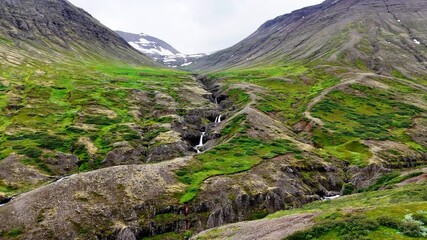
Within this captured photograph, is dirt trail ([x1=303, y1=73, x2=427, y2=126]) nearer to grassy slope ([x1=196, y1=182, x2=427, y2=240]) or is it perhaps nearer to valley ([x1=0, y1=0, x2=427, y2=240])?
valley ([x1=0, y1=0, x2=427, y2=240])

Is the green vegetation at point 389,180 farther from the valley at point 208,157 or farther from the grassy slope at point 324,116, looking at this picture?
the grassy slope at point 324,116


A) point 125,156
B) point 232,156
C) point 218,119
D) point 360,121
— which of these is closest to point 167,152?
point 125,156

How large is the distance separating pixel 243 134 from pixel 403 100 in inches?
3135

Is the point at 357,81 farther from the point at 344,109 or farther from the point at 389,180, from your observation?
the point at 389,180

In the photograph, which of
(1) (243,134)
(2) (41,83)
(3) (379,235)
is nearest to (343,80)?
(1) (243,134)

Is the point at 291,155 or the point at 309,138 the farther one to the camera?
the point at 309,138

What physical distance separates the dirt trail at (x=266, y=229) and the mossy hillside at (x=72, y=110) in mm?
48635

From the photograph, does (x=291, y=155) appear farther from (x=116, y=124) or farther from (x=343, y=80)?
(x=343, y=80)

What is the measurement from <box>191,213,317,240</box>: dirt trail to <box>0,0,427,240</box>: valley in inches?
11.3

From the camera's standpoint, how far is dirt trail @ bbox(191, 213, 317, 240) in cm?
3451

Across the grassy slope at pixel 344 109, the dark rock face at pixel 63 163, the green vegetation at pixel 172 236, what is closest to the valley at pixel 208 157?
the green vegetation at pixel 172 236

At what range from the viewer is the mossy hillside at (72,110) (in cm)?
8838

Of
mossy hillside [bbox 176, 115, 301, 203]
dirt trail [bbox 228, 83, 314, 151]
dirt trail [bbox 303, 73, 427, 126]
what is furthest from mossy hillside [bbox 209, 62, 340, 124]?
mossy hillside [bbox 176, 115, 301, 203]

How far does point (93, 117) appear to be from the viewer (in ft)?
372
